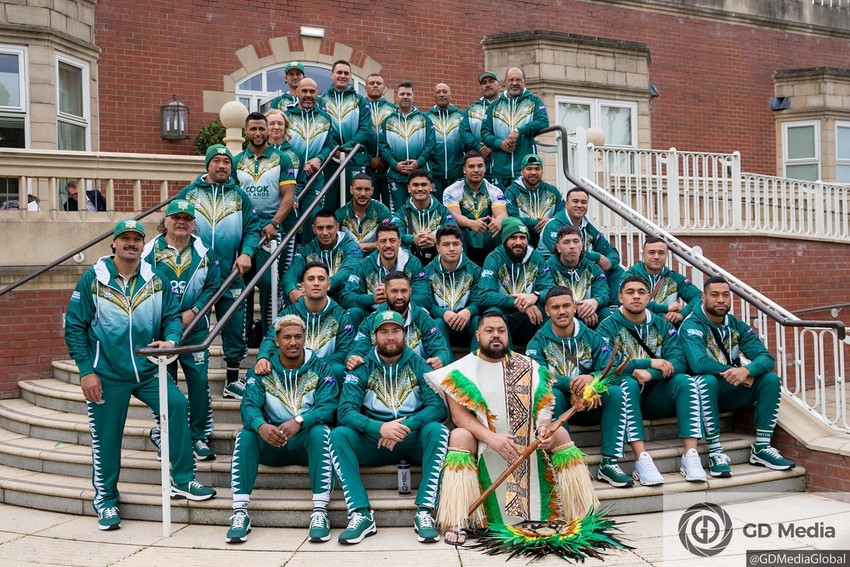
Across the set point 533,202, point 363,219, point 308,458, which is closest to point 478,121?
point 533,202

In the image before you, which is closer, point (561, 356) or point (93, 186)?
point (561, 356)

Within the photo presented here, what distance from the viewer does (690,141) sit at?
1694cm

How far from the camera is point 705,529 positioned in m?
5.88

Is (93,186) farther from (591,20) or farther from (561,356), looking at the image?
(591,20)

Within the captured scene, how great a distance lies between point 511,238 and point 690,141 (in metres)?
10.3

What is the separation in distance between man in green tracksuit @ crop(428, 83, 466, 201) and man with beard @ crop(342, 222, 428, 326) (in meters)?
2.23

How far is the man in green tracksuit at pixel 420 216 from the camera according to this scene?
850 centimetres

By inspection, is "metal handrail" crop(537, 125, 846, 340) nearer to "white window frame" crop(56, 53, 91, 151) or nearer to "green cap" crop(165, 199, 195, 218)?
"green cap" crop(165, 199, 195, 218)

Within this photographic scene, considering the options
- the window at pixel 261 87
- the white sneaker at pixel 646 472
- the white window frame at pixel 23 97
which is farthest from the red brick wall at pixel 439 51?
the white sneaker at pixel 646 472

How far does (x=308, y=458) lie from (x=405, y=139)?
4.32 metres

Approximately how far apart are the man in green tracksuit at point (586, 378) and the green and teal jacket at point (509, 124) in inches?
128

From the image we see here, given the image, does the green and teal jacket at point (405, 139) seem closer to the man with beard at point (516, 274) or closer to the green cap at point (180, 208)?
the man with beard at point (516, 274)

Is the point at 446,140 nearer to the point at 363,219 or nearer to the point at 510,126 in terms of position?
the point at 510,126

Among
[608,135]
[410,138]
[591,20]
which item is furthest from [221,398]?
[591,20]
